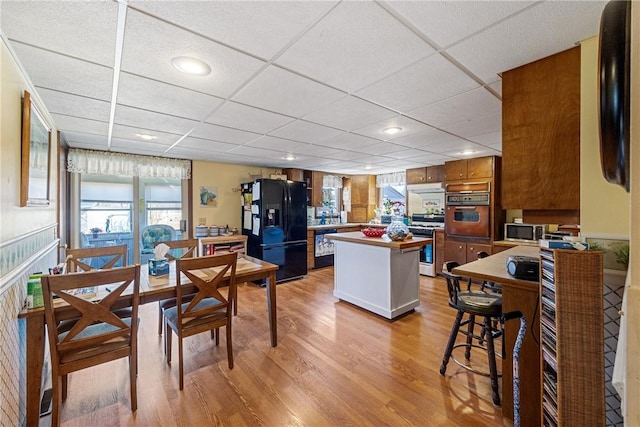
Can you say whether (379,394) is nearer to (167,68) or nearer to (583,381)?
(583,381)

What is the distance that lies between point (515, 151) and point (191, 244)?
300 cm

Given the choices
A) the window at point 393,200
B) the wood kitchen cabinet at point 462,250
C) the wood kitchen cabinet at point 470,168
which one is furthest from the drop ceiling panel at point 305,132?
the window at point 393,200

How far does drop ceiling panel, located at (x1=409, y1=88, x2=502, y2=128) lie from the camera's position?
1964mm

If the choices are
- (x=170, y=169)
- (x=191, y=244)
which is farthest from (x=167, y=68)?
(x=170, y=169)

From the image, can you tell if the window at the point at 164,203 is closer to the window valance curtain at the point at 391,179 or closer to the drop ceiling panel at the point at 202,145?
the drop ceiling panel at the point at 202,145

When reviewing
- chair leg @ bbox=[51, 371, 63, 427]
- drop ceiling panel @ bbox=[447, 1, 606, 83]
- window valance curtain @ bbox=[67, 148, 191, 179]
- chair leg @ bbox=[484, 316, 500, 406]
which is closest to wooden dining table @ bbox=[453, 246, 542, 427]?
chair leg @ bbox=[484, 316, 500, 406]

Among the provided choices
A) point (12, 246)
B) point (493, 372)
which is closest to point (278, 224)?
point (12, 246)

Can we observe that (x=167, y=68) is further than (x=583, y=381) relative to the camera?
Yes

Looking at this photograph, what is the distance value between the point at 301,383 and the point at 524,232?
407 centimetres

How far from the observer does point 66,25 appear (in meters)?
1.18

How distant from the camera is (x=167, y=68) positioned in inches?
61.1

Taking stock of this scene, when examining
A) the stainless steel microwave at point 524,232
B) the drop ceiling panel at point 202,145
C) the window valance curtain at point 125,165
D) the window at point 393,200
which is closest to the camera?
the drop ceiling panel at point 202,145

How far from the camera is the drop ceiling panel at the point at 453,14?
1073mm

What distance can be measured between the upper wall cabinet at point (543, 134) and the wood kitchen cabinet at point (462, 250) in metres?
3.05
